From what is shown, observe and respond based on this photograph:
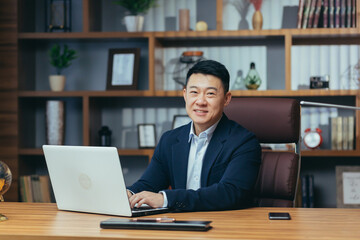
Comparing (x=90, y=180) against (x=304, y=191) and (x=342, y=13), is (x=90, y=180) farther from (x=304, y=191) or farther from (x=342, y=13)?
(x=342, y=13)

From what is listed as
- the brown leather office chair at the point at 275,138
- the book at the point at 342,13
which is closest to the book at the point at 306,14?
the book at the point at 342,13

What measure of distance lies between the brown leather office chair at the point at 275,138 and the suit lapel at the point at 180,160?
305mm

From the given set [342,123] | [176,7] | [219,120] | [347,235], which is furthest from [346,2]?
[347,235]

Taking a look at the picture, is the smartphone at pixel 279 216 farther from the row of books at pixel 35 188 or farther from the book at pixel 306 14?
the row of books at pixel 35 188

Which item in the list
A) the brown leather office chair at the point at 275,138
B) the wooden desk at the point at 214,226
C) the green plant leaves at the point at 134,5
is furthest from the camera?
the green plant leaves at the point at 134,5

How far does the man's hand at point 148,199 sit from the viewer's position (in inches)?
70.4

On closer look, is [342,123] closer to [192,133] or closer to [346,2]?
[346,2]

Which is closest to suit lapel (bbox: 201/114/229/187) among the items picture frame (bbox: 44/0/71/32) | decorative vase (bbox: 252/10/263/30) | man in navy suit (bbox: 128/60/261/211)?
man in navy suit (bbox: 128/60/261/211)

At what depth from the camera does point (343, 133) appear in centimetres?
374

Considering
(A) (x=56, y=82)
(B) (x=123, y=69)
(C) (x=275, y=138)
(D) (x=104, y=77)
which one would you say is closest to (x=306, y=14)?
(B) (x=123, y=69)

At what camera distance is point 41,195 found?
392cm

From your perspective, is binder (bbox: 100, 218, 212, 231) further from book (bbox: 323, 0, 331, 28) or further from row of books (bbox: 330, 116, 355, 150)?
book (bbox: 323, 0, 331, 28)

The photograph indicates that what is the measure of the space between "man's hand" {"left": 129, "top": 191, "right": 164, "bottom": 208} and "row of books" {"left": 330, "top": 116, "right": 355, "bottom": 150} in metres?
2.23

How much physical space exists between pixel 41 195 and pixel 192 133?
207 centimetres
